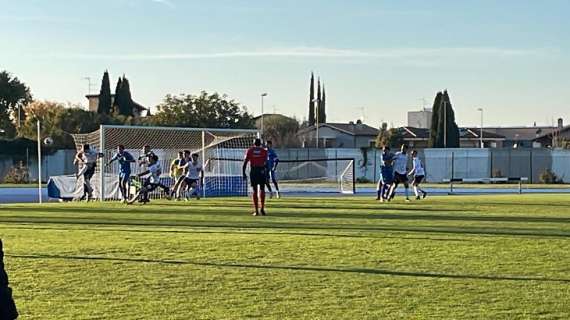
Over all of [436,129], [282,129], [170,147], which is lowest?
[170,147]

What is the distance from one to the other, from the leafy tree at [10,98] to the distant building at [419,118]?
2263 inches

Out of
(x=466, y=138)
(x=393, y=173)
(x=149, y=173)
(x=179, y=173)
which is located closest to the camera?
(x=149, y=173)

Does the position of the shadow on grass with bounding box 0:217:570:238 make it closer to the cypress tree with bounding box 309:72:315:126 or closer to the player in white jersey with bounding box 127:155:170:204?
the player in white jersey with bounding box 127:155:170:204

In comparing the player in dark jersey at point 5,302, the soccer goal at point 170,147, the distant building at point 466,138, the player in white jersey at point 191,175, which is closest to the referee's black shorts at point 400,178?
the player in white jersey at point 191,175

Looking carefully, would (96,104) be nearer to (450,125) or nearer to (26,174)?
(450,125)

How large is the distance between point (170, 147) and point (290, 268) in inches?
1024

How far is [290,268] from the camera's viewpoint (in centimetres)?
1084

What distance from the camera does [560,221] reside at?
1869 centimetres

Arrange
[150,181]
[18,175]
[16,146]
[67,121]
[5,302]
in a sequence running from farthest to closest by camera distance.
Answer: [67,121]
[16,146]
[18,175]
[150,181]
[5,302]

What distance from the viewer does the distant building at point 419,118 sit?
388 ft

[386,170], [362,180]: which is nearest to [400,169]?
[386,170]

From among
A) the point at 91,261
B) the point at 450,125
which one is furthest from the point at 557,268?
the point at 450,125

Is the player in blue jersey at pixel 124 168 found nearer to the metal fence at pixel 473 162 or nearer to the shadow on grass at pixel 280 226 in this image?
the shadow on grass at pixel 280 226

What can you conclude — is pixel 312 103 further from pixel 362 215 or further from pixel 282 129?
pixel 362 215
